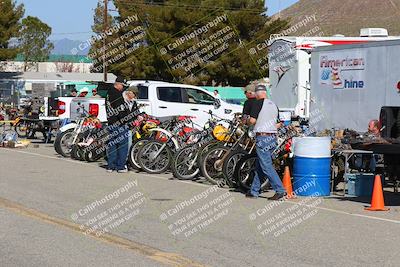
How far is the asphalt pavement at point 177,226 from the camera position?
796 centimetres

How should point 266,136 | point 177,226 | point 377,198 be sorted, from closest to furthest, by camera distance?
point 177,226
point 377,198
point 266,136

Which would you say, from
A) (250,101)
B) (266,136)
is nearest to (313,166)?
(266,136)

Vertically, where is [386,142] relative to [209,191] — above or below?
above

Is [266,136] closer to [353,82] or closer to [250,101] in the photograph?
[250,101]

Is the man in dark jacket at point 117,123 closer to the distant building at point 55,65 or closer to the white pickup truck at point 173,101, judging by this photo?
the white pickup truck at point 173,101

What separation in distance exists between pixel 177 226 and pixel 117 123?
6.50 meters

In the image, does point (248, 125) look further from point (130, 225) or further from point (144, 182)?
point (130, 225)

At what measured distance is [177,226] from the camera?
9.87 m

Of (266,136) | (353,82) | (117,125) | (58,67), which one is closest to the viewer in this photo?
(266,136)

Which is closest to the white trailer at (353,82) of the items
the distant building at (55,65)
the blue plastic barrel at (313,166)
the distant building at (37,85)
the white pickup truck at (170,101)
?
the white pickup truck at (170,101)

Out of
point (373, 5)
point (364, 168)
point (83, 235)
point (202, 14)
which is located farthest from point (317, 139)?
point (373, 5)

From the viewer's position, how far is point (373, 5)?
162 meters

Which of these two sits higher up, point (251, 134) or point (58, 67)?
point (58, 67)

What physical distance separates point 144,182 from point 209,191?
1725 mm
